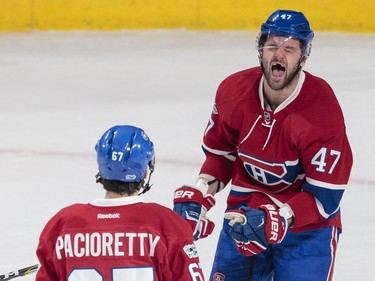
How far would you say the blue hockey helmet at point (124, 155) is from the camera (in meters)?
2.59

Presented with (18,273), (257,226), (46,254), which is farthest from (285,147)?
(18,273)

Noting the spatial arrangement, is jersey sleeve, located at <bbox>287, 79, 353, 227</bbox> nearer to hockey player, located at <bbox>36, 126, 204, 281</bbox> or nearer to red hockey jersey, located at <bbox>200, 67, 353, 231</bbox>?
red hockey jersey, located at <bbox>200, 67, 353, 231</bbox>

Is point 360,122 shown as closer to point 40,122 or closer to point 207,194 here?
point 40,122

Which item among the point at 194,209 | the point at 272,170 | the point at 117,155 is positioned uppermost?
the point at 117,155

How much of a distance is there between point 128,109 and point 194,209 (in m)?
3.41

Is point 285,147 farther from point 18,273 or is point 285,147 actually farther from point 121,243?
→ point 18,273

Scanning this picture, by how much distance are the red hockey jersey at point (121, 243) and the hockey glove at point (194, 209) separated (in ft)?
1.83

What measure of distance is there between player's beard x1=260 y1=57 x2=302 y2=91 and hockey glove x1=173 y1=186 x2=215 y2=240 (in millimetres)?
402

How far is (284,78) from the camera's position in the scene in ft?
10.5

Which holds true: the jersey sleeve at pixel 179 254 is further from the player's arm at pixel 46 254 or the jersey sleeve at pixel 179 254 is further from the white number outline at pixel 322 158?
the white number outline at pixel 322 158

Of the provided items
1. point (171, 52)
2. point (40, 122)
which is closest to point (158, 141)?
point (40, 122)

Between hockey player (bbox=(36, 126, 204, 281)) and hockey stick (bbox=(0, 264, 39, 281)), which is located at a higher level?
hockey player (bbox=(36, 126, 204, 281))

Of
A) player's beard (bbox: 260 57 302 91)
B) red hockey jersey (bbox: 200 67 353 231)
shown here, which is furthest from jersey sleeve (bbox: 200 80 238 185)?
player's beard (bbox: 260 57 302 91)

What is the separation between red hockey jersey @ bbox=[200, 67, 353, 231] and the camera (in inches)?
124
